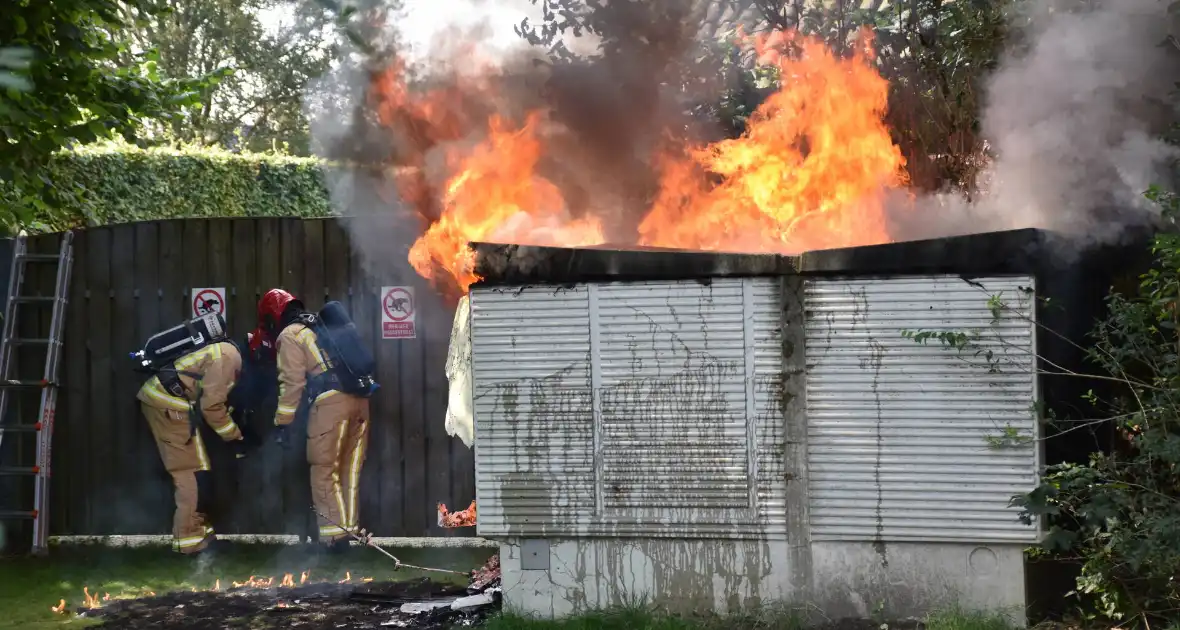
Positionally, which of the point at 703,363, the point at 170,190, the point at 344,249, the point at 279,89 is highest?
the point at 279,89

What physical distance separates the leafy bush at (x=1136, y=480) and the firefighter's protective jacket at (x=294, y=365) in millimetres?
5553

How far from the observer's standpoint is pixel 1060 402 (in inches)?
234

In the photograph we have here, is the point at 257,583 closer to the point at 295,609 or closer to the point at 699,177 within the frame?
the point at 295,609

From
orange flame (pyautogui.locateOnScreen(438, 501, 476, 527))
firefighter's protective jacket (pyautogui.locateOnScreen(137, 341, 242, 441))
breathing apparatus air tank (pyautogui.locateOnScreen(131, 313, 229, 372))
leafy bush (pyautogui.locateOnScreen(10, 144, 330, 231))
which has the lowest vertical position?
orange flame (pyautogui.locateOnScreen(438, 501, 476, 527))

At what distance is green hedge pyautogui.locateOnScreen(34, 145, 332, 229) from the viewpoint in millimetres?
12406

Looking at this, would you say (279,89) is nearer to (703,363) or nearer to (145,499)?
(145,499)

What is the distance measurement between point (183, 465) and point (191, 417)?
0.42m

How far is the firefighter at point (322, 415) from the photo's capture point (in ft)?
28.8

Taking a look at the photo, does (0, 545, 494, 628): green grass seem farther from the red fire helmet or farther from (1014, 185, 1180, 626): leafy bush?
(1014, 185, 1180, 626): leafy bush

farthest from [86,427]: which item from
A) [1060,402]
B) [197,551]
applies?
[1060,402]

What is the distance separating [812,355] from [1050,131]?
2.54 meters

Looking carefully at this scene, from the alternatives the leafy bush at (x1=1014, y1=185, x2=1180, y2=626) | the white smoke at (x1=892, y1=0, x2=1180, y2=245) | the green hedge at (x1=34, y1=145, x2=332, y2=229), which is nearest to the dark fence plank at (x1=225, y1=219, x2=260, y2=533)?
the green hedge at (x1=34, y1=145, x2=332, y2=229)

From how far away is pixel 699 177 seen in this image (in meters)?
8.62

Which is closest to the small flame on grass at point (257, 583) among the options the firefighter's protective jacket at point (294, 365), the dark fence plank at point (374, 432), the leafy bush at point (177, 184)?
the dark fence plank at point (374, 432)
